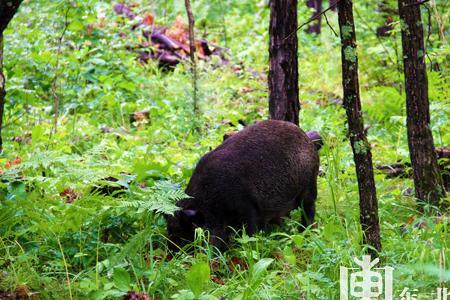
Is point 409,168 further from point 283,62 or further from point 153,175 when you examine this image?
point 153,175

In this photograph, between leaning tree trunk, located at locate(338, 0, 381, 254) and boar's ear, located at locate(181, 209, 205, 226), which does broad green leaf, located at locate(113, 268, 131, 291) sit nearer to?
boar's ear, located at locate(181, 209, 205, 226)

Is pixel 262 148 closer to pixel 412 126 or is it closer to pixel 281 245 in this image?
pixel 281 245

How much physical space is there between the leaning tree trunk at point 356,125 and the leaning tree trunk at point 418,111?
179 cm

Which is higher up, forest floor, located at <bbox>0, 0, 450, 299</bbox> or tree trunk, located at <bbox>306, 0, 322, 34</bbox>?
tree trunk, located at <bbox>306, 0, 322, 34</bbox>

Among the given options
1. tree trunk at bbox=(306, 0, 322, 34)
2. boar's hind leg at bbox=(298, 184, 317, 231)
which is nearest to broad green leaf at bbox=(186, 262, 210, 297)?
boar's hind leg at bbox=(298, 184, 317, 231)

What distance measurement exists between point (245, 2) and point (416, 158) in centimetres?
1507

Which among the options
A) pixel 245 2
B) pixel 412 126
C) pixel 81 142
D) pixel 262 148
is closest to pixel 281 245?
pixel 262 148

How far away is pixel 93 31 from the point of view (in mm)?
12070

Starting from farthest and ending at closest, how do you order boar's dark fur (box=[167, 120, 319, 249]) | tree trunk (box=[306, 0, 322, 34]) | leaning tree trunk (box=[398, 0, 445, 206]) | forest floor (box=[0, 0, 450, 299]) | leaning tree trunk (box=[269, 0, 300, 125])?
tree trunk (box=[306, 0, 322, 34]) < leaning tree trunk (box=[269, 0, 300, 125]) < leaning tree trunk (box=[398, 0, 445, 206]) < boar's dark fur (box=[167, 120, 319, 249]) < forest floor (box=[0, 0, 450, 299])

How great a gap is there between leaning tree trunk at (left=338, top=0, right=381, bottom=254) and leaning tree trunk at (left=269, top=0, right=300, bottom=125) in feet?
7.92

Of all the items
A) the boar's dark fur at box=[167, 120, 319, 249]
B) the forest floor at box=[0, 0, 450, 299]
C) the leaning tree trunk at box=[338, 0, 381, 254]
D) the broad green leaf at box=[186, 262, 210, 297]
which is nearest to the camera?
the broad green leaf at box=[186, 262, 210, 297]

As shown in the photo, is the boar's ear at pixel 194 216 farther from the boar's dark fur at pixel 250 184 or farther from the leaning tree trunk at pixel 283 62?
the leaning tree trunk at pixel 283 62

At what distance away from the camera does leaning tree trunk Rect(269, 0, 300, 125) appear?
23.0 feet

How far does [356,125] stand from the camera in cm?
466
